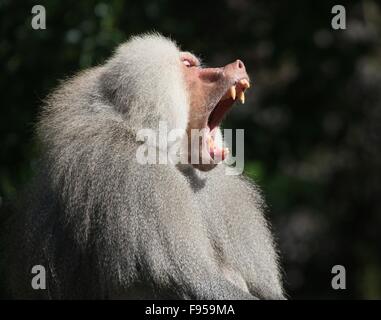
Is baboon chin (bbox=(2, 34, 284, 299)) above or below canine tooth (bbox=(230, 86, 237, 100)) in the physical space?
below

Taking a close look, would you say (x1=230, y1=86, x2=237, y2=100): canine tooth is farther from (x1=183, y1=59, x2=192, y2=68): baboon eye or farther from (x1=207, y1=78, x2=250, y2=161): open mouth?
(x1=183, y1=59, x2=192, y2=68): baboon eye

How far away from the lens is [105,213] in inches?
169

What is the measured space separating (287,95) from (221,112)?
409cm

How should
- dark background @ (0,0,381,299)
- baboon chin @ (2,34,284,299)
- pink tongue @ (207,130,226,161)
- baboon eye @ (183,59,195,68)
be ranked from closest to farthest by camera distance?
1. baboon chin @ (2,34,284,299)
2. pink tongue @ (207,130,226,161)
3. baboon eye @ (183,59,195,68)
4. dark background @ (0,0,381,299)

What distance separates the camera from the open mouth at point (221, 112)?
15.8 ft

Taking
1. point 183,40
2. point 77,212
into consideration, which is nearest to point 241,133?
point 183,40

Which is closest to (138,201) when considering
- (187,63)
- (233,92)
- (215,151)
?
(215,151)

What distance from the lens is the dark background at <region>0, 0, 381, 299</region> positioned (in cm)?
657

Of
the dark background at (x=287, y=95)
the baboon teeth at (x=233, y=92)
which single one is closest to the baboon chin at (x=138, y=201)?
the baboon teeth at (x=233, y=92)

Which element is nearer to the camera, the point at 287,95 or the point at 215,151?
the point at 215,151

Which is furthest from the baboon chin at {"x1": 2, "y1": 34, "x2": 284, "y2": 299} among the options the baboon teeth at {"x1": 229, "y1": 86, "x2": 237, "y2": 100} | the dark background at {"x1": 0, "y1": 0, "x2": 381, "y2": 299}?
the dark background at {"x1": 0, "y1": 0, "x2": 381, "y2": 299}

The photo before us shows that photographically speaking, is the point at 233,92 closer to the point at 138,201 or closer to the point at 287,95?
the point at 138,201

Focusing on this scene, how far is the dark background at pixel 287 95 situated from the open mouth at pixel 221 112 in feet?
2.52

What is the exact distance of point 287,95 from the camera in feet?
29.5
